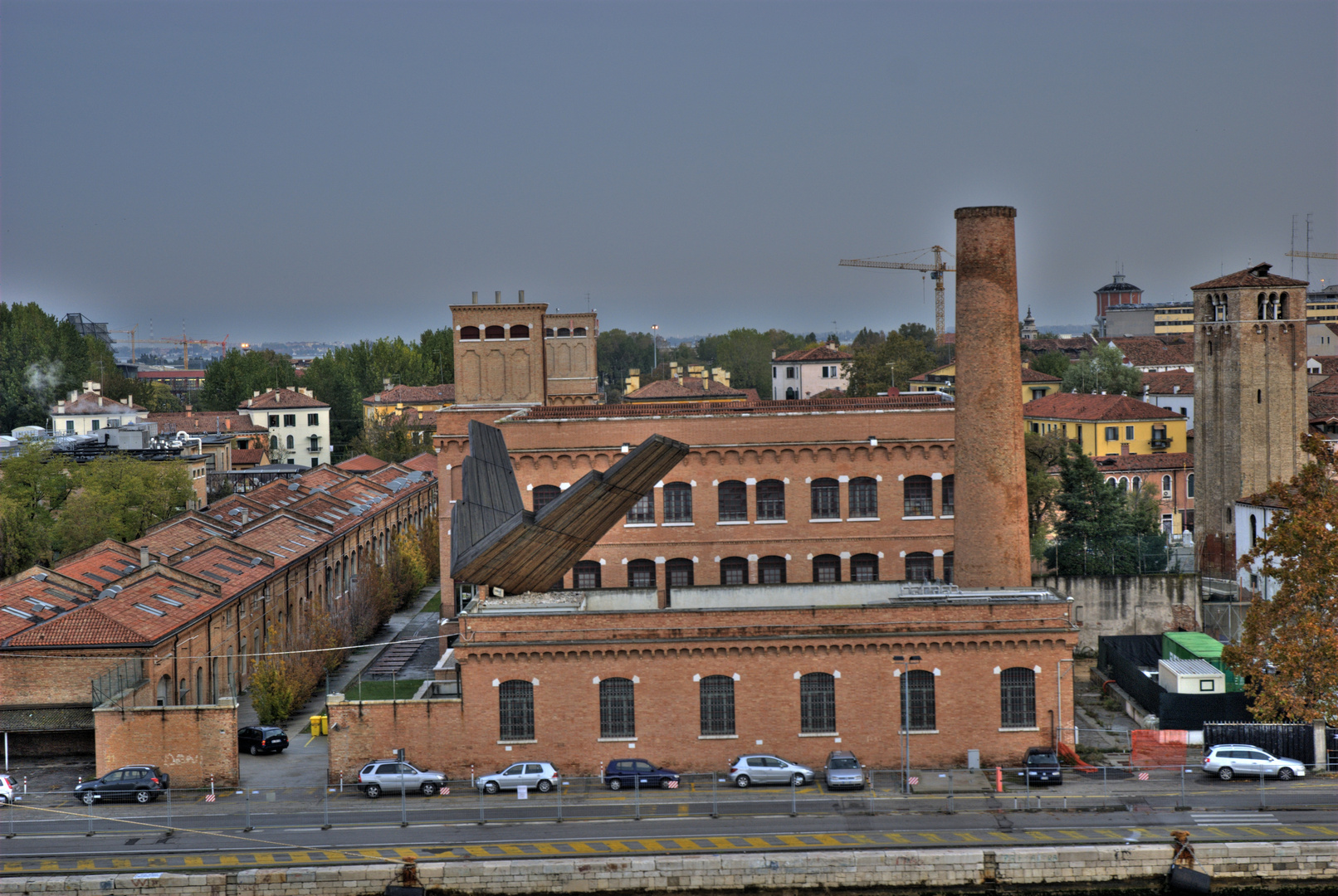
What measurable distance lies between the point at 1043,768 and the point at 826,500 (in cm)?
1582

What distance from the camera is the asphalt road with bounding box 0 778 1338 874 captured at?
3431 centimetres

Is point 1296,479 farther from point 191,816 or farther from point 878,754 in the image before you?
point 191,816

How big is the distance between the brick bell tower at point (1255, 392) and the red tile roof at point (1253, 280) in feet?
0.14

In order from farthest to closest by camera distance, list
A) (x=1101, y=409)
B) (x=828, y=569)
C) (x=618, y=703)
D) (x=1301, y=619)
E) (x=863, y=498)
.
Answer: (x=1101, y=409) < (x=828, y=569) < (x=863, y=498) < (x=618, y=703) < (x=1301, y=619)

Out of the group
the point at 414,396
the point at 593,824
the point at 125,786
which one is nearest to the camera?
the point at 593,824

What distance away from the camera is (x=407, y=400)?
147 metres

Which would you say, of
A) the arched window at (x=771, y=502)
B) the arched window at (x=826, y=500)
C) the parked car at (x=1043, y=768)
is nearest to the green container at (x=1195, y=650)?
the parked car at (x=1043, y=768)

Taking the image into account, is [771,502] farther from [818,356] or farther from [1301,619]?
[818,356]

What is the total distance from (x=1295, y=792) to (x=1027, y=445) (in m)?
40.6

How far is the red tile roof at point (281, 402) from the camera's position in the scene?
433 ft

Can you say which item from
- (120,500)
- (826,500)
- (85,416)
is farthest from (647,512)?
(85,416)

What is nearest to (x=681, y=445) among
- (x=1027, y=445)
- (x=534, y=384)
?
(x=534, y=384)

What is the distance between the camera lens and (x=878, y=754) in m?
40.7

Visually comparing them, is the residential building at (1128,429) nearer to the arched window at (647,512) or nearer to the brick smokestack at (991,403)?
the brick smokestack at (991,403)
